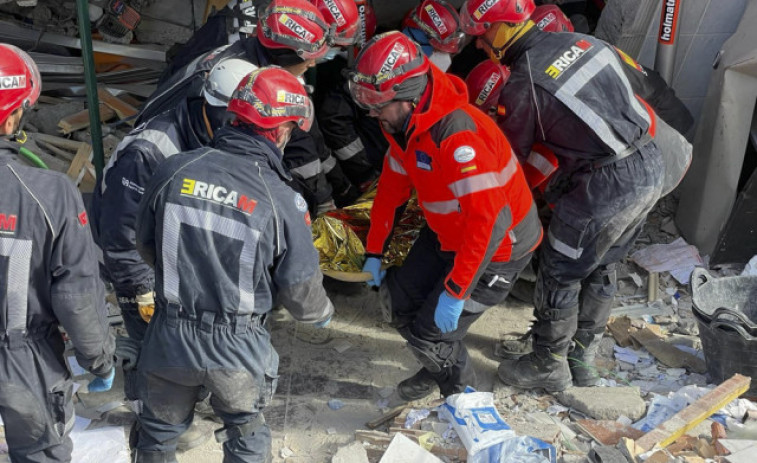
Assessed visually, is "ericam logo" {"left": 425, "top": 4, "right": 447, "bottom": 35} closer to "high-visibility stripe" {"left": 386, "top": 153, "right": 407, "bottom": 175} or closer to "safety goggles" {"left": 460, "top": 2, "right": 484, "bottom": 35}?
"safety goggles" {"left": 460, "top": 2, "right": 484, "bottom": 35}

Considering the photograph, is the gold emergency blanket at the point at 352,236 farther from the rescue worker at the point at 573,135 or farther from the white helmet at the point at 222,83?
the white helmet at the point at 222,83

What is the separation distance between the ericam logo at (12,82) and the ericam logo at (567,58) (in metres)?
2.48

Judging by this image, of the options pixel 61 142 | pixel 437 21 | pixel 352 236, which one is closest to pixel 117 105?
pixel 61 142

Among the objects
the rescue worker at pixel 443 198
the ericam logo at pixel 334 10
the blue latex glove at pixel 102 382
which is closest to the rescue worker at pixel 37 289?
the blue latex glove at pixel 102 382

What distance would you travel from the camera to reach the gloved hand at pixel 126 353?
4139mm

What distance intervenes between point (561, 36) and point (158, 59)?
4466 millimetres

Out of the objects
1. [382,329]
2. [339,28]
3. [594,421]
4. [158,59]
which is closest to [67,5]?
[158,59]

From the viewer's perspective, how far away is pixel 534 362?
4945 mm

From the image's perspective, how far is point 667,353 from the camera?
5.34 metres

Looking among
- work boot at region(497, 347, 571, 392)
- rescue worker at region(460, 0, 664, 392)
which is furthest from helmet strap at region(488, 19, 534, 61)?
work boot at region(497, 347, 571, 392)

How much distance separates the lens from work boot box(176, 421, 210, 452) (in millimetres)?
4480

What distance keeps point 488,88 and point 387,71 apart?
1.41m

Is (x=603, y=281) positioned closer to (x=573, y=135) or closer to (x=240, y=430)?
(x=573, y=135)

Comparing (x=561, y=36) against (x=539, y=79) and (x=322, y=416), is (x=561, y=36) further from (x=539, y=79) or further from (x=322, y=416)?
(x=322, y=416)
